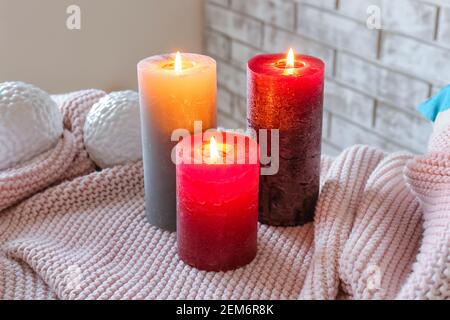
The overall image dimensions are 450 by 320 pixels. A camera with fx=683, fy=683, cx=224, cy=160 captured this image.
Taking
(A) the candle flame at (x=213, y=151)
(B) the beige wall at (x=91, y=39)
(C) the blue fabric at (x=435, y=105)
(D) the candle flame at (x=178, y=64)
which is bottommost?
(B) the beige wall at (x=91, y=39)

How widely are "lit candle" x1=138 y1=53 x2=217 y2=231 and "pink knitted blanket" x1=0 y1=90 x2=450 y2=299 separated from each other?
4 cm

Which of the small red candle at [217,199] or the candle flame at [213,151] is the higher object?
the candle flame at [213,151]

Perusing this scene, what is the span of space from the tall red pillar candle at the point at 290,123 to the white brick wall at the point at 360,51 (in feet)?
1.84

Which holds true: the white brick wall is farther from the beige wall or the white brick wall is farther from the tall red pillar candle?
the tall red pillar candle

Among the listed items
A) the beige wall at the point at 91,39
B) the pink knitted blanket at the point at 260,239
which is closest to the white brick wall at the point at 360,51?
the beige wall at the point at 91,39

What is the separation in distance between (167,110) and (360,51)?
0.78m

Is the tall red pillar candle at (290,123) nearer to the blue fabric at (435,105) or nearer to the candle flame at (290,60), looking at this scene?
the candle flame at (290,60)

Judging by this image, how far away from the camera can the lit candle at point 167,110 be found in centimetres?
69

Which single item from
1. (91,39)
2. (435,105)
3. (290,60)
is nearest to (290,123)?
(290,60)

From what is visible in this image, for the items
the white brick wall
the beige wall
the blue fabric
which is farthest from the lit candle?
the beige wall

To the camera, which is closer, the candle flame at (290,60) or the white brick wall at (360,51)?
the candle flame at (290,60)

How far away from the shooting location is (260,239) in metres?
0.70
